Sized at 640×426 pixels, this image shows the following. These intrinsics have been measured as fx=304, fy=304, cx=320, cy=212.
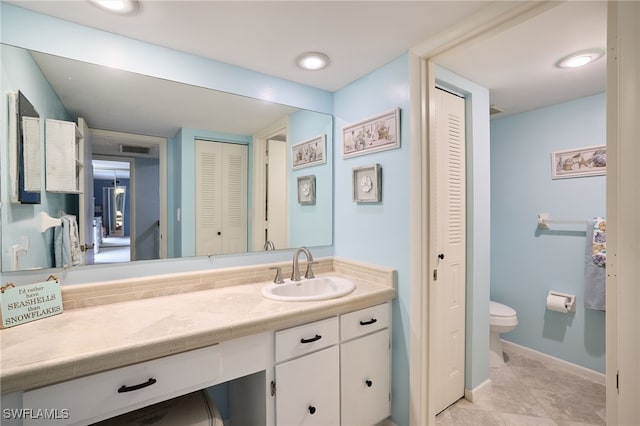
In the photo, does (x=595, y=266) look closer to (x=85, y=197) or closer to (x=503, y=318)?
(x=503, y=318)

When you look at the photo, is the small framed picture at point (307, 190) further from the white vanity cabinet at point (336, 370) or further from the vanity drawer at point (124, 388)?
the vanity drawer at point (124, 388)

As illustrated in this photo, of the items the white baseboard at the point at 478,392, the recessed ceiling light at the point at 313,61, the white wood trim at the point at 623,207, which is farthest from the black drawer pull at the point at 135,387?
the white baseboard at the point at 478,392

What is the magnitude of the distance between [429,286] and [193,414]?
1.25m

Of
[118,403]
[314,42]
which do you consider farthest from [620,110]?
[118,403]

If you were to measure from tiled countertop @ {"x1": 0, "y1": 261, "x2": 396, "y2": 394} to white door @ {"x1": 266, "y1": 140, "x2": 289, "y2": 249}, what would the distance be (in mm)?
436

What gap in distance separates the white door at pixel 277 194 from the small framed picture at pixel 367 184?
47 cm

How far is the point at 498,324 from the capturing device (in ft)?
8.06

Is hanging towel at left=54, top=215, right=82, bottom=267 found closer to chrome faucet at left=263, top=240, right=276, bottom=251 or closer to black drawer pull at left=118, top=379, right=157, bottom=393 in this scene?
black drawer pull at left=118, top=379, right=157, bottom=393

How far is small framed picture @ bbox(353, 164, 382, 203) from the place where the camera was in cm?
180

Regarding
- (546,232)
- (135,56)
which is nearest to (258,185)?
(135,56)

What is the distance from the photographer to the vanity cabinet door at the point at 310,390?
1327 millimetres

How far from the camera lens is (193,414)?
1.23 metres

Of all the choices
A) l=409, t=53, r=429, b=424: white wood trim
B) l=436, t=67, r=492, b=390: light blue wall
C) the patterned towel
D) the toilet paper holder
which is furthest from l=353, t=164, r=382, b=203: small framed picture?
the toilet paper holder

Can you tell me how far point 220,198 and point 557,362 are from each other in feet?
9.74
